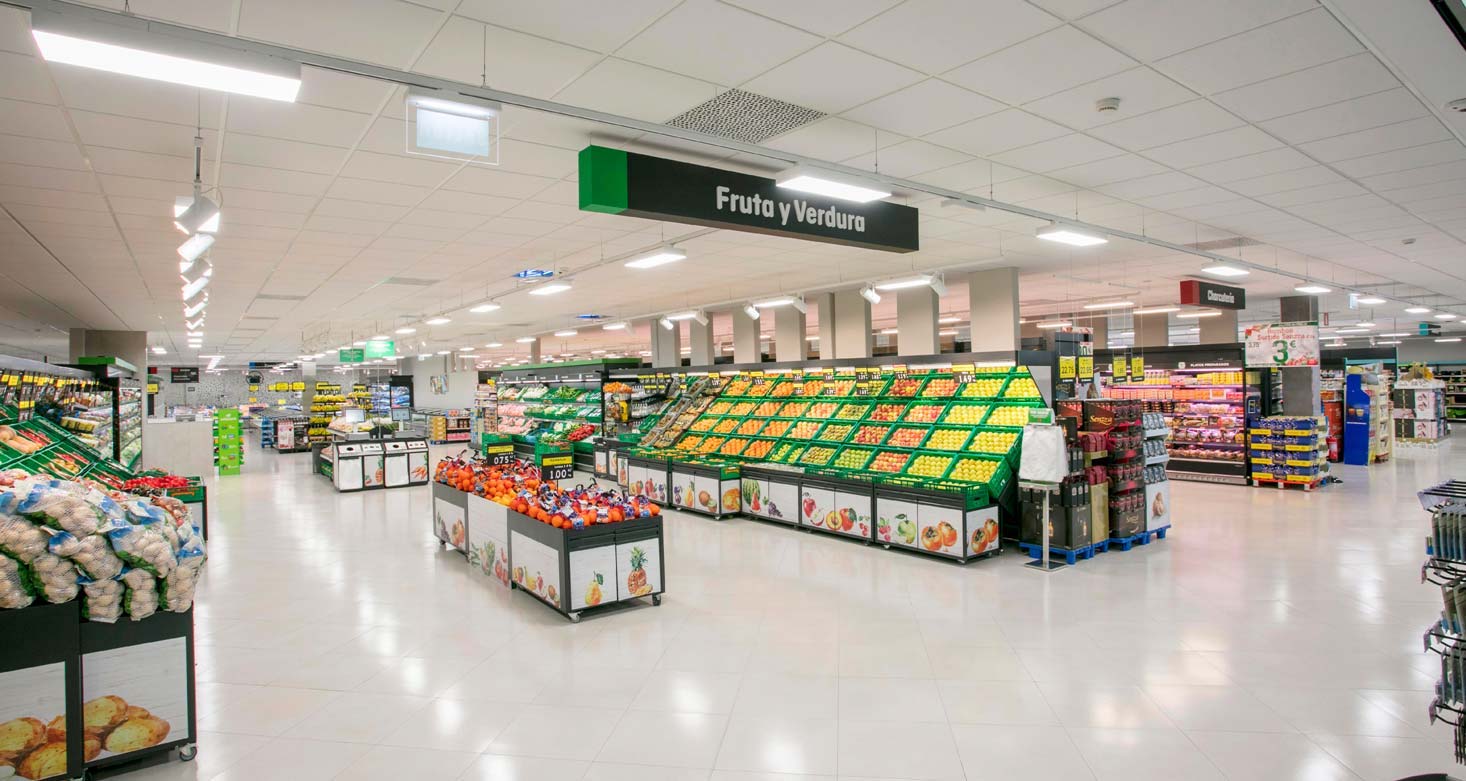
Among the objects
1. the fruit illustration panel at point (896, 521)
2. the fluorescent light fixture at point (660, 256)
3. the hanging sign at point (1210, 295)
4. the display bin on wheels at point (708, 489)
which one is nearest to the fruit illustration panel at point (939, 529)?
the fruit illustration panel at point (896, 521)

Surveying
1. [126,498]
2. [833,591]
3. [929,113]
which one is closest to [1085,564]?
[833,591]

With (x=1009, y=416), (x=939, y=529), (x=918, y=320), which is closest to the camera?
(x=939, y=529)

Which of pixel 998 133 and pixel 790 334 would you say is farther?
pixel 790 334

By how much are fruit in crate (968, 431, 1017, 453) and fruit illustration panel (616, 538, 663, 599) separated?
13.6 feet

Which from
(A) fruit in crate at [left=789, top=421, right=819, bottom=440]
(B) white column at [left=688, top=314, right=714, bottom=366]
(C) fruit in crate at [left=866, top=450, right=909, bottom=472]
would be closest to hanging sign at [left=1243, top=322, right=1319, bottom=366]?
(C) fruit in crate at [left=866, top=450, right=909, bottom=472]

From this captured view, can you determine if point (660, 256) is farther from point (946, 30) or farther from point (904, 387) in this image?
point (904, 387)

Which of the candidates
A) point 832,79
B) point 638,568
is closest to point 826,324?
point 638,568

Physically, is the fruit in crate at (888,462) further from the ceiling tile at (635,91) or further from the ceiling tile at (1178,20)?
the ceiling tile at (1178,20)

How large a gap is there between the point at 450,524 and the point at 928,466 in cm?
550

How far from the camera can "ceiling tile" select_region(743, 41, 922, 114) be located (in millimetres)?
3766

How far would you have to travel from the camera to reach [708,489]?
31.7 feet

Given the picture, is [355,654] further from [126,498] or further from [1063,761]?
[1063,761]

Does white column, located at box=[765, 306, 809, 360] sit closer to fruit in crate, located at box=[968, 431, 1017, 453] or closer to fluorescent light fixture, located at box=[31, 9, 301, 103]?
fruit in crate, located at box=[968, 431, 1017, 453]

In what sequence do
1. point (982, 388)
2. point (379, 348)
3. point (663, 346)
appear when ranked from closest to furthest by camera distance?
point (982, 388) < point (663, 346) < point (379, 348)
